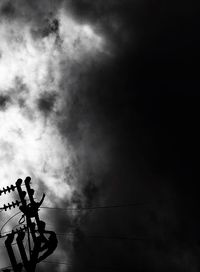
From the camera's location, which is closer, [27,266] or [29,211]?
[27,266]

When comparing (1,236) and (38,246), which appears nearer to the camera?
(38,246)

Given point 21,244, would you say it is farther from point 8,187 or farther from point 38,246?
point 8,187

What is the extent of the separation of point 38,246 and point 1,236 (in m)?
2.09

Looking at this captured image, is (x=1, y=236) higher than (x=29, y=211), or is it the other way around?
(x=29, y=211)

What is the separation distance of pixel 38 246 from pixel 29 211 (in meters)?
1.85

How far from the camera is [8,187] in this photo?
47.3 ft

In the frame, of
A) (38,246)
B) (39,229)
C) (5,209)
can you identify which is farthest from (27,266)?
(5,209)

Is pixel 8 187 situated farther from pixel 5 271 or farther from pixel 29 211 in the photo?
pixel 5 271

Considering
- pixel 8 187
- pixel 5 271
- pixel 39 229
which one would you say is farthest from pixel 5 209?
pixel 5 271

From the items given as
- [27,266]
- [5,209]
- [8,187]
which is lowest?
[27,266]

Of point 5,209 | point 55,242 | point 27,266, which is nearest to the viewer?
point 27,266

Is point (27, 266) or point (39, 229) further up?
point (39, 229)

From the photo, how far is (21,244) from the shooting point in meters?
13.2

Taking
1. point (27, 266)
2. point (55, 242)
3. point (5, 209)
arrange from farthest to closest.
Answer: point (5, 209)
point (55, 242)
point (27, 266)
